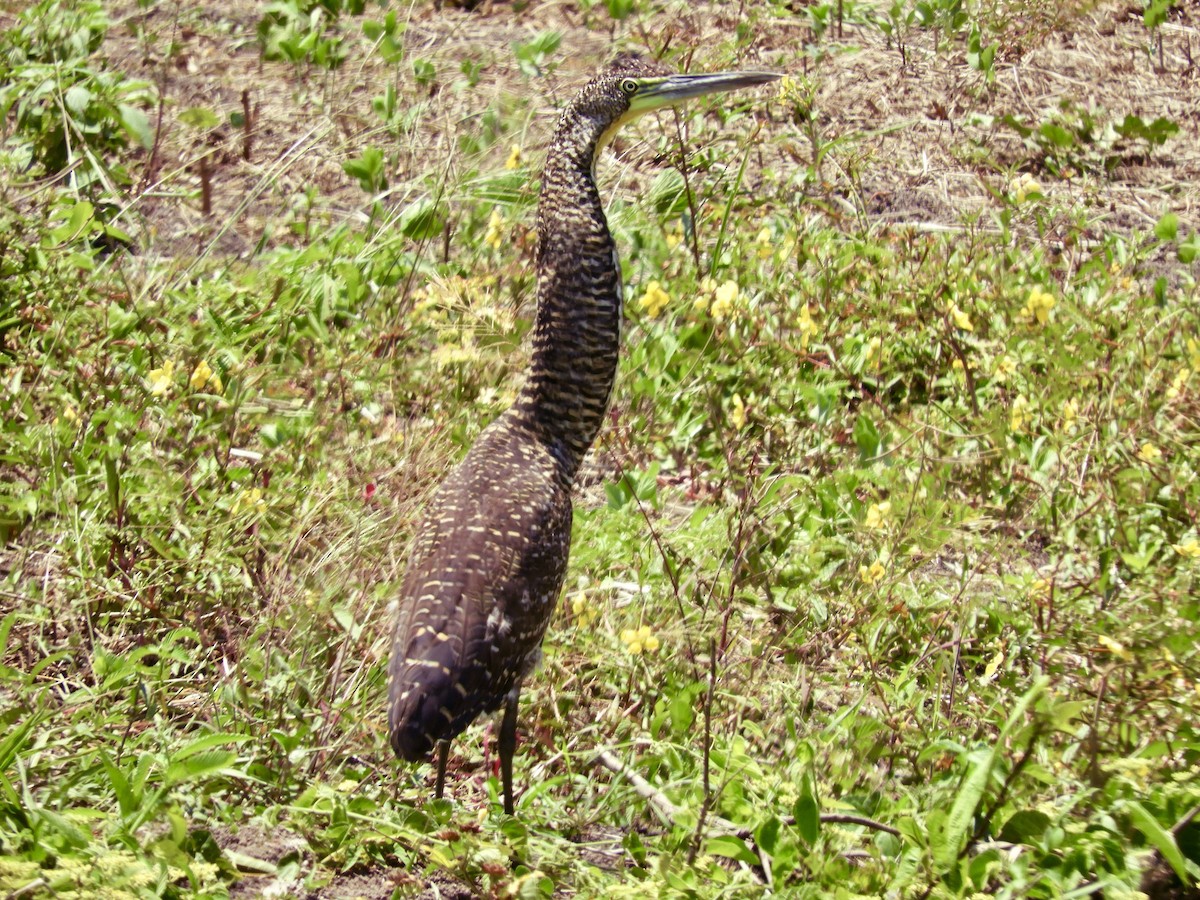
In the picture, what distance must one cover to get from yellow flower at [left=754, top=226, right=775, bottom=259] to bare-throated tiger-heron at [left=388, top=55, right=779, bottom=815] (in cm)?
159

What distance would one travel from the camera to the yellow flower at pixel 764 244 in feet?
21.4

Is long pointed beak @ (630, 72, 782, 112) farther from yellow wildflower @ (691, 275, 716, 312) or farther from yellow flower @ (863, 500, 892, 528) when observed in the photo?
yellow flower @ (863, 500, 892, 528)

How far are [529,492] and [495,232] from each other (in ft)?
7.88

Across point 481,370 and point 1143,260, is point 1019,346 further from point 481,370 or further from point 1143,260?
point 481,370

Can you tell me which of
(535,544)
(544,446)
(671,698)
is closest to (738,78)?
(544,446)

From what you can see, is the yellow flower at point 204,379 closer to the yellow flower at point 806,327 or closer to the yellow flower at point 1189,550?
the yellow flower at point 806,327

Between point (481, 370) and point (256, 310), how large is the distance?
1.19 meters

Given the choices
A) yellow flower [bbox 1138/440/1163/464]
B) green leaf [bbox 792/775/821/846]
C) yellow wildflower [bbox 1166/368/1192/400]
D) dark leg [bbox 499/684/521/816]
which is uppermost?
yellow wildflower [bbox 1166/368/1192/400]

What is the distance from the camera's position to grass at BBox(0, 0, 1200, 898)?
3.44 metres

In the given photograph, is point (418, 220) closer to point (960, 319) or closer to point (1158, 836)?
point (960, 319)

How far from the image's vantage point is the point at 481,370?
5918 mm

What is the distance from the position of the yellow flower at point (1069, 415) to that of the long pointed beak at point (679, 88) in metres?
1.86

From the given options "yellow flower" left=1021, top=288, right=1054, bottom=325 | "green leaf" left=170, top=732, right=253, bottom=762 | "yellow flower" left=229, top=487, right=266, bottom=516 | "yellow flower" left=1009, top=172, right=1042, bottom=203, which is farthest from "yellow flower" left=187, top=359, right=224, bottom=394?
"yellow flower" left=1009, top=172, right=1042, bottom=203

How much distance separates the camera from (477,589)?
3879 mm
